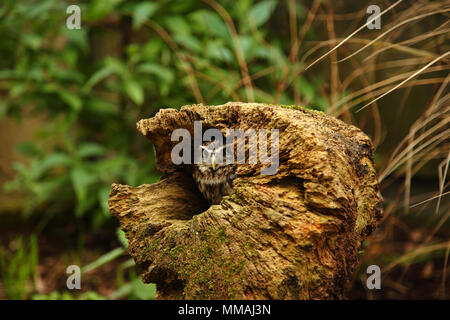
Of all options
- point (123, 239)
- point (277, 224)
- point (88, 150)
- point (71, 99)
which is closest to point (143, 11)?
point (71, 99)

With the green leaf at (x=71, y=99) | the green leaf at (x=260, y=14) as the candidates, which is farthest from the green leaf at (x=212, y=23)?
the green leaf at (x=71, y=99)

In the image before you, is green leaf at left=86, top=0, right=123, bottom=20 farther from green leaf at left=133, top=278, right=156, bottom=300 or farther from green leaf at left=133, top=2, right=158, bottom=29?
green leaf at left=133, top=278, right=156, bottom=300

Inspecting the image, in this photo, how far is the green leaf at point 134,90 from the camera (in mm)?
2332

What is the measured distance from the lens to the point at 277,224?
3.10ft

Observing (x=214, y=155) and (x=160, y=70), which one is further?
(x=160, y=70)

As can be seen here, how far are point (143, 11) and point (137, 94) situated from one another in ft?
1.73

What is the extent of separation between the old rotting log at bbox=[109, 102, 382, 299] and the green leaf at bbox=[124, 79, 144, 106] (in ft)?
4.19

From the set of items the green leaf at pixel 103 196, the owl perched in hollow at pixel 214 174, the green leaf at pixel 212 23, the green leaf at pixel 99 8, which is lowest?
the owl perched in hollow at pixel 214 174

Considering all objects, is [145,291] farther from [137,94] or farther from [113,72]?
[113,72]

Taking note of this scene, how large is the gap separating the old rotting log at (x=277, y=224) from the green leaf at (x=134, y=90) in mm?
1276

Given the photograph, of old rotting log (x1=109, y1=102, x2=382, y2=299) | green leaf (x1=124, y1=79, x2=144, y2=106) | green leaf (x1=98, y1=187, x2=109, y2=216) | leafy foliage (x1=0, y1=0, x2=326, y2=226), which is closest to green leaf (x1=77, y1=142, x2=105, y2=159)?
leafy foliage (x1=0, y1=0, x2=326, y2=226)

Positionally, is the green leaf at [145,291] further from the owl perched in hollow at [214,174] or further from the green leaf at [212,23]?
the green leaf at [212,23]
